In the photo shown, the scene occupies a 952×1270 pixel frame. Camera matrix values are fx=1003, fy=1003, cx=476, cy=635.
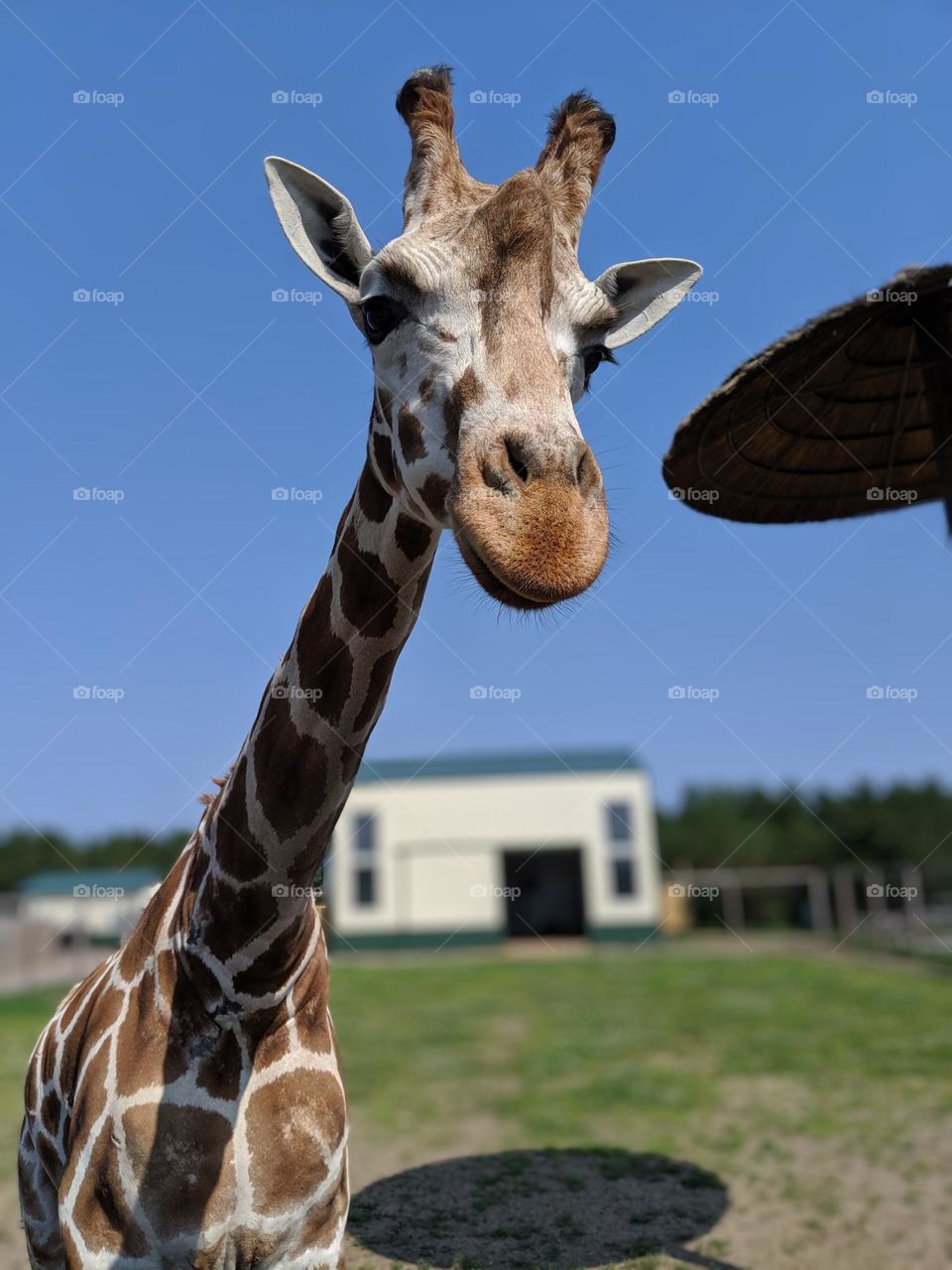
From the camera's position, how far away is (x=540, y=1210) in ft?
19.0

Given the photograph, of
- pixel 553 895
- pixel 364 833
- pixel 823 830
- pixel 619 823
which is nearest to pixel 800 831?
Answer: pixel 823 830

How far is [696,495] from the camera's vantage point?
4.93 meters

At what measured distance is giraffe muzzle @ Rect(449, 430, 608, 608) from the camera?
7.31ft

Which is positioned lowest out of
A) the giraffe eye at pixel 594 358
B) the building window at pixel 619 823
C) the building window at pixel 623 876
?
the building window at pixel 623 876

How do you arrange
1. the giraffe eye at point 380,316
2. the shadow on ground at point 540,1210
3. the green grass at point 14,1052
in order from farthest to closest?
the green grass at point 14,1052
the shadow on ground at point 540,1210
the giraffe eye at point 380,316

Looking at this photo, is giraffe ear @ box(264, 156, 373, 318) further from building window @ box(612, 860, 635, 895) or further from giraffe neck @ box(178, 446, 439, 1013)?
building window @ box(612, 860, 635, 895)

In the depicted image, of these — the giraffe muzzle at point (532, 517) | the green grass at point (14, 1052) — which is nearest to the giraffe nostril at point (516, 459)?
the giraffe muzzle at point (532, 517)

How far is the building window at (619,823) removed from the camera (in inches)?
1225

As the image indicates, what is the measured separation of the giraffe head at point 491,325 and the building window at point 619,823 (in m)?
28.7

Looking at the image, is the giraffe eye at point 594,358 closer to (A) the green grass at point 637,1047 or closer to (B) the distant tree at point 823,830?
(A) the green grass at point 637,1047

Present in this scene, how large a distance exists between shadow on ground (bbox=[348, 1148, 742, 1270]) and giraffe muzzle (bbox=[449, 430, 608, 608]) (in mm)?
3951

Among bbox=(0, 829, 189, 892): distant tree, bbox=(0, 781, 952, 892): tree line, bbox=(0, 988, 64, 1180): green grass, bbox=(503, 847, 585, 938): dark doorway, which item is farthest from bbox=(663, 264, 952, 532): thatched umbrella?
bbox=(0, 829, 189, 892): distant tree

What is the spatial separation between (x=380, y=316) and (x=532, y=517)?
1017 millimetres

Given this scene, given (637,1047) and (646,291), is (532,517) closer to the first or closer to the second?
(646,291)
